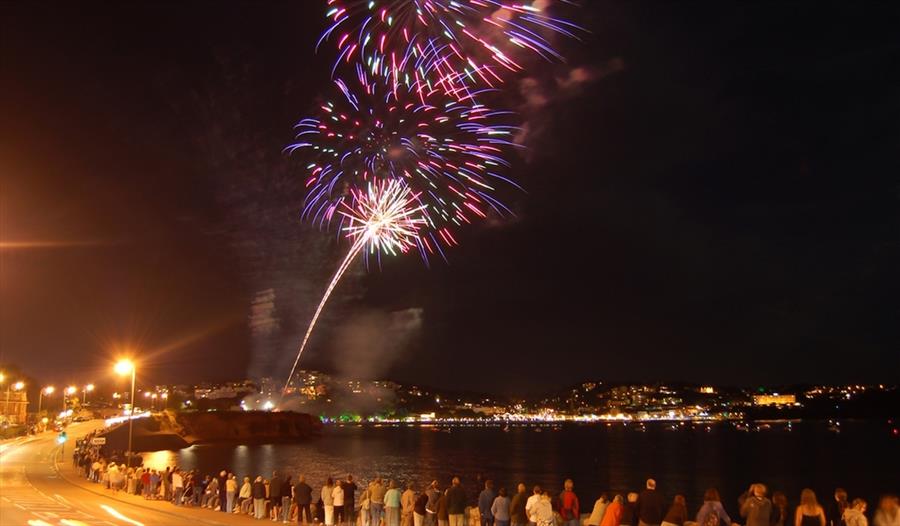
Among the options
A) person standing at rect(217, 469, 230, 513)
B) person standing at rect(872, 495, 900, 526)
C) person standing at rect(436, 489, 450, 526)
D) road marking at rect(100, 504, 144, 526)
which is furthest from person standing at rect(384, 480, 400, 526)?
person standing at rect(872, 495, 900, 526)

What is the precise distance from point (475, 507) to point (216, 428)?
142345 millimetres

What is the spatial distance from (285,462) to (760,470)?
51.9 m

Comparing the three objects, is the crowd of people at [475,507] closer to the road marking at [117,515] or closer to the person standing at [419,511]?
the person standing at [419,511]

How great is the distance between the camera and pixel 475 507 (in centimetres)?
1869

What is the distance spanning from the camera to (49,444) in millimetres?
60875

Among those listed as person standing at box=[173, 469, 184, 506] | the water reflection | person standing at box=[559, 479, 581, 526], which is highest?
person standing at box=[559, 479, 581, 526]

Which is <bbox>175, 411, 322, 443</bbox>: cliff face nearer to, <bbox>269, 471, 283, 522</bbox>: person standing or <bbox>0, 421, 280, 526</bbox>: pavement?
<bbox>0, 421, 280, 526</bbox>: pavement

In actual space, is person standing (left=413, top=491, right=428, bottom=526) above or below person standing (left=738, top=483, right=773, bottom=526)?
below

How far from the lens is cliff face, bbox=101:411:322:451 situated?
394 feet

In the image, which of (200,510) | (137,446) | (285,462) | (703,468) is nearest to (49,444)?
(285,462)

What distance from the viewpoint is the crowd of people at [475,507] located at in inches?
497

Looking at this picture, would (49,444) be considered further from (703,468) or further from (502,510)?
(703,468)

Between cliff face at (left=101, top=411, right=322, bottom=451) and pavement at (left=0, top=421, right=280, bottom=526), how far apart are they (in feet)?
225

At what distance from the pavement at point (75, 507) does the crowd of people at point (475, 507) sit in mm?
822
